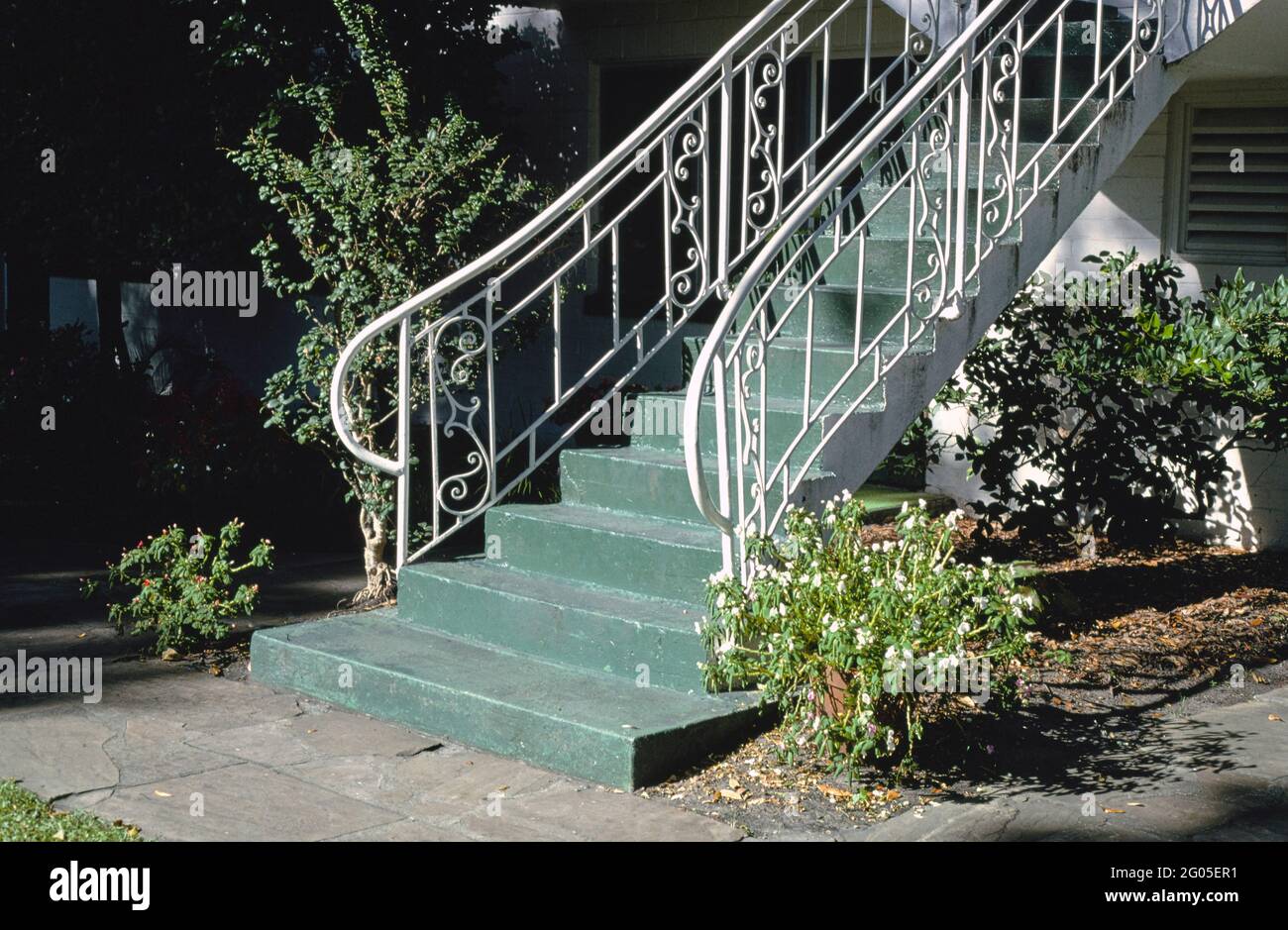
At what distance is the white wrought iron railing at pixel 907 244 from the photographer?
5.44m

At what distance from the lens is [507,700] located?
5316 mm

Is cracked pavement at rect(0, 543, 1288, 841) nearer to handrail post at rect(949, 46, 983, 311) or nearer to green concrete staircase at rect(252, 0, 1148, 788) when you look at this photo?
green concrete staircase at rect(252, 0, 1148, 788)

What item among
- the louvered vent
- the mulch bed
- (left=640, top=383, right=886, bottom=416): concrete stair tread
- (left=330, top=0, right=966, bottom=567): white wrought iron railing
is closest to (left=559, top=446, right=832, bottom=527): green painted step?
(left=330, top=0, right=966, bottom=567): white wrought iron railing

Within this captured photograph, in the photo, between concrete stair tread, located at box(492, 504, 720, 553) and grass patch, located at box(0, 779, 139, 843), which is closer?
grass patch, located at box(0, 779, 139, 843)

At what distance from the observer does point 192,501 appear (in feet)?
30.3

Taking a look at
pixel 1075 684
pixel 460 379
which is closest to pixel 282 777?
pixel 460 379

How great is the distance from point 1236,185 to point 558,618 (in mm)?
4722

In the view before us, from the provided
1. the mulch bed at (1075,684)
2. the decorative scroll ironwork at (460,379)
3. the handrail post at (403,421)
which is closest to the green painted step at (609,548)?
the decorative scroll ironwork at (460,379)

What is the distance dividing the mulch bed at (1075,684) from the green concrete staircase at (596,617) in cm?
26

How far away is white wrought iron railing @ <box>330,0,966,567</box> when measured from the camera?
6.33m

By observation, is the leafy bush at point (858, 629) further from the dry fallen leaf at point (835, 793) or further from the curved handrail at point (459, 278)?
the curved handrail at point (459, 278)

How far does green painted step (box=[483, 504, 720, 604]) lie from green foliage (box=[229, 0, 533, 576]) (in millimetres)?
1132
